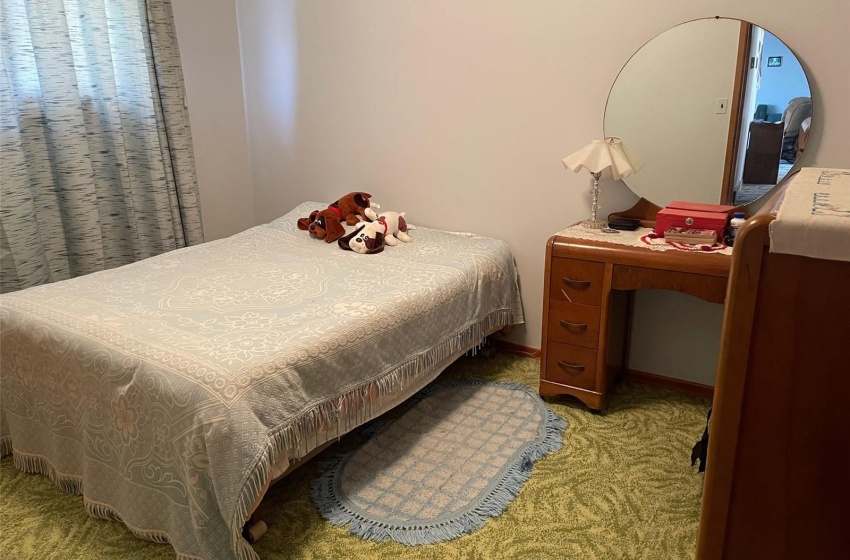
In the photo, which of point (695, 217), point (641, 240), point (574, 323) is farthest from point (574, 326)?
point (695, 217)

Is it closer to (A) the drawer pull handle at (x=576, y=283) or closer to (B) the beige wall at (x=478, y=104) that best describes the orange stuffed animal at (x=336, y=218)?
(B) the beige wall at (x=478, y=104)

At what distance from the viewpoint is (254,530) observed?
164 centimetres

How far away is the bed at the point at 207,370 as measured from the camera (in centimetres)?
147

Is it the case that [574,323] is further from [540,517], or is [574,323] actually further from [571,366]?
[540,517]

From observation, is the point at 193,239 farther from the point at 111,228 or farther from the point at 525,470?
the point at 525,470

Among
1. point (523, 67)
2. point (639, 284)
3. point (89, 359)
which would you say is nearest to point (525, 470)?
point (639, 284)

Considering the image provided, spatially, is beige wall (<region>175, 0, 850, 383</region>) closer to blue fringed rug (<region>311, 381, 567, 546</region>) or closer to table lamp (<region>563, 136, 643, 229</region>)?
table lamp (<region>563, 136, 643, 229</region>)

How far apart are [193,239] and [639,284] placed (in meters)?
2.38

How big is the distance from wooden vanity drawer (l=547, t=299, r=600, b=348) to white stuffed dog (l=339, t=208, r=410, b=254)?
2.72 ft

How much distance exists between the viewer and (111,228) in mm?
2961

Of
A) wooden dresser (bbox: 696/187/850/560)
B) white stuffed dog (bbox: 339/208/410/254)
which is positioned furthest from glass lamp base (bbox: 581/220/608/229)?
wooden dresser (bbox: 696/187/850/560)

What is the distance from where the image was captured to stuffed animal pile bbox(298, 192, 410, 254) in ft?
8.71

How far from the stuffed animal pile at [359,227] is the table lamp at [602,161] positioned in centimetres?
86

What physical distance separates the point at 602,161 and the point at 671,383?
3.47ft
